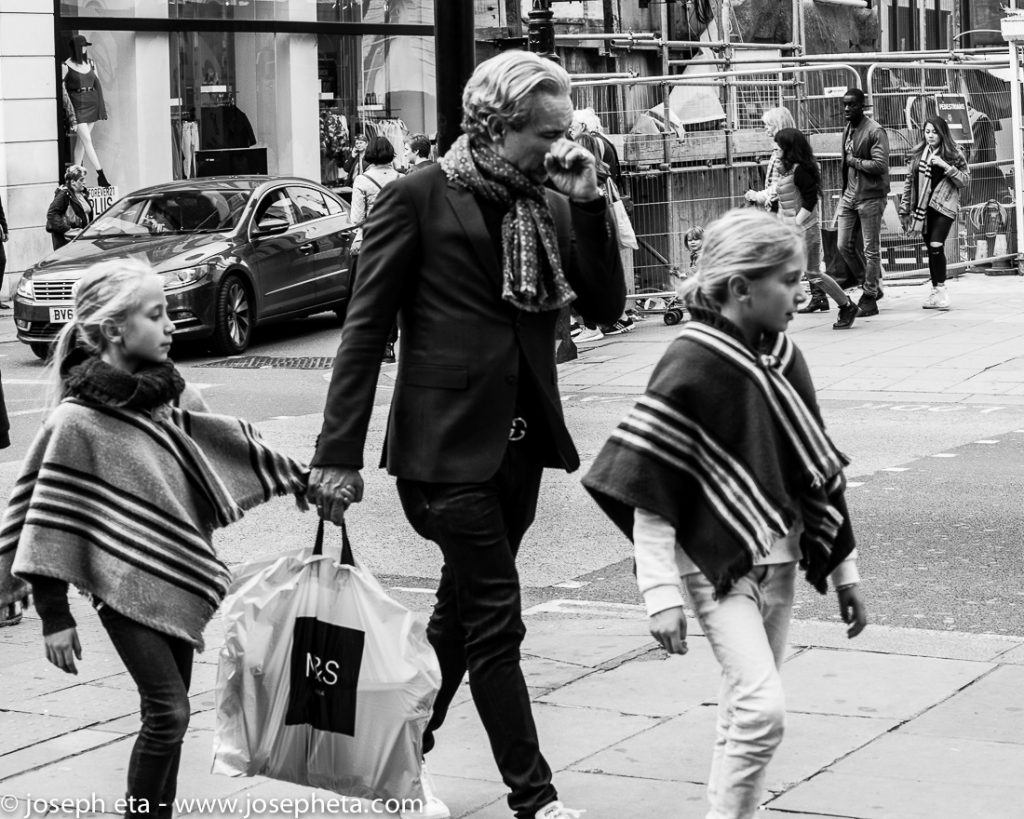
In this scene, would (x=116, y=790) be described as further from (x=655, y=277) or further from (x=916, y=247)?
(x=916, y=247)

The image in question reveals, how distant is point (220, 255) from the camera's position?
55.1 ft

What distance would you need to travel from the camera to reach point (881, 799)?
14.9 ft

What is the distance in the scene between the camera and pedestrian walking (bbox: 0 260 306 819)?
408 cm

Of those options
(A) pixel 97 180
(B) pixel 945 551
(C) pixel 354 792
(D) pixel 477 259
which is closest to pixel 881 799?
(C) pixel 354 792

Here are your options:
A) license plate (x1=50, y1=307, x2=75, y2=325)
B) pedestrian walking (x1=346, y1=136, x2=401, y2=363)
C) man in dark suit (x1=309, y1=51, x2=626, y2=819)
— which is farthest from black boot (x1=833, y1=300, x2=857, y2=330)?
man in dark suit (x1=309, y1=51, x2=626, y2=819)

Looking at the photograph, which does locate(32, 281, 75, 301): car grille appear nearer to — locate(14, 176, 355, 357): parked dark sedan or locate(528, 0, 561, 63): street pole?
locate(14, 176, 355, 357): parked dark sedan

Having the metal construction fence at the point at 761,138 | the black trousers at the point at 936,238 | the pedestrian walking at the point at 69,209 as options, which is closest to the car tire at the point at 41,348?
the pedestrian walking at the point at 69,209

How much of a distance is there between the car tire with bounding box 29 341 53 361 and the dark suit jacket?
12.9 meters

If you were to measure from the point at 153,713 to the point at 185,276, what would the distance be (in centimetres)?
1272

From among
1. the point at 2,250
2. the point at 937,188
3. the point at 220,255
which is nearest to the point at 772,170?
the point at 937,188

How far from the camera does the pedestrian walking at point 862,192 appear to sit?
1605 centimetres

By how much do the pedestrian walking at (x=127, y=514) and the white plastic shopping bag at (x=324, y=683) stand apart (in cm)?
13

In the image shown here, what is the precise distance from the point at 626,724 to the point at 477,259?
1.64 metres

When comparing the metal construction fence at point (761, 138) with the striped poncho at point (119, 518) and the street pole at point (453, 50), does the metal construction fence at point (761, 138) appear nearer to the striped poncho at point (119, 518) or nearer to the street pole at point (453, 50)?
the street pole at point (453, 50)
